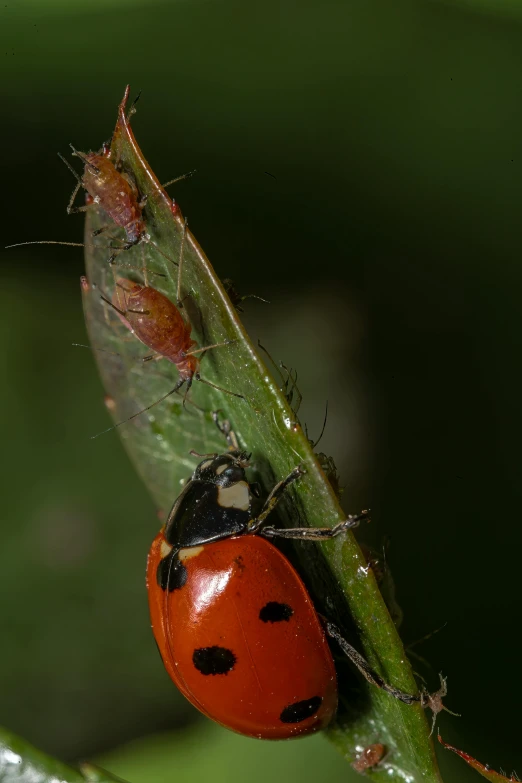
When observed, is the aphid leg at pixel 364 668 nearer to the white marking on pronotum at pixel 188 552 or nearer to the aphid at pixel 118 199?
the white marking on pronotum at pixel 188 552

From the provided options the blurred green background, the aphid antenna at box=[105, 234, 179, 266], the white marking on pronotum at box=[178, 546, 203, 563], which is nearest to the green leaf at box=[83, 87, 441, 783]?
the aphid antenna at box=[105, 234, 179, 266]

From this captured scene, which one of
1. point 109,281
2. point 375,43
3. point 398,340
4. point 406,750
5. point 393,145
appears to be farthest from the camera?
point 398,340

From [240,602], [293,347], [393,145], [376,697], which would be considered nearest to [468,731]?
[376,697]

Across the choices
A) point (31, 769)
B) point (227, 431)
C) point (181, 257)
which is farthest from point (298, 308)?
point (31, 769)

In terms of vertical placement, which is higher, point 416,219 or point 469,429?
point 416,219

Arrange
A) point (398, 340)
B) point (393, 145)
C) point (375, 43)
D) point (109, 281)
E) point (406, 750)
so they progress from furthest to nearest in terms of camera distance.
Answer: point (398, 340) < point (393, 145) < point (375, 43) < point (109, 281) < point (406, 750)

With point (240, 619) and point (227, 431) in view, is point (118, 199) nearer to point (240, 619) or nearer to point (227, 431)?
point (227, 431)

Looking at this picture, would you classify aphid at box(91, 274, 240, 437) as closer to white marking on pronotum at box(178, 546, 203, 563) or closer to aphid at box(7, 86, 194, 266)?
aphid at box(7, 86, 194, 266)

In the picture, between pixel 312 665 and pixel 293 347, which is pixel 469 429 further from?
pixel 312 665
